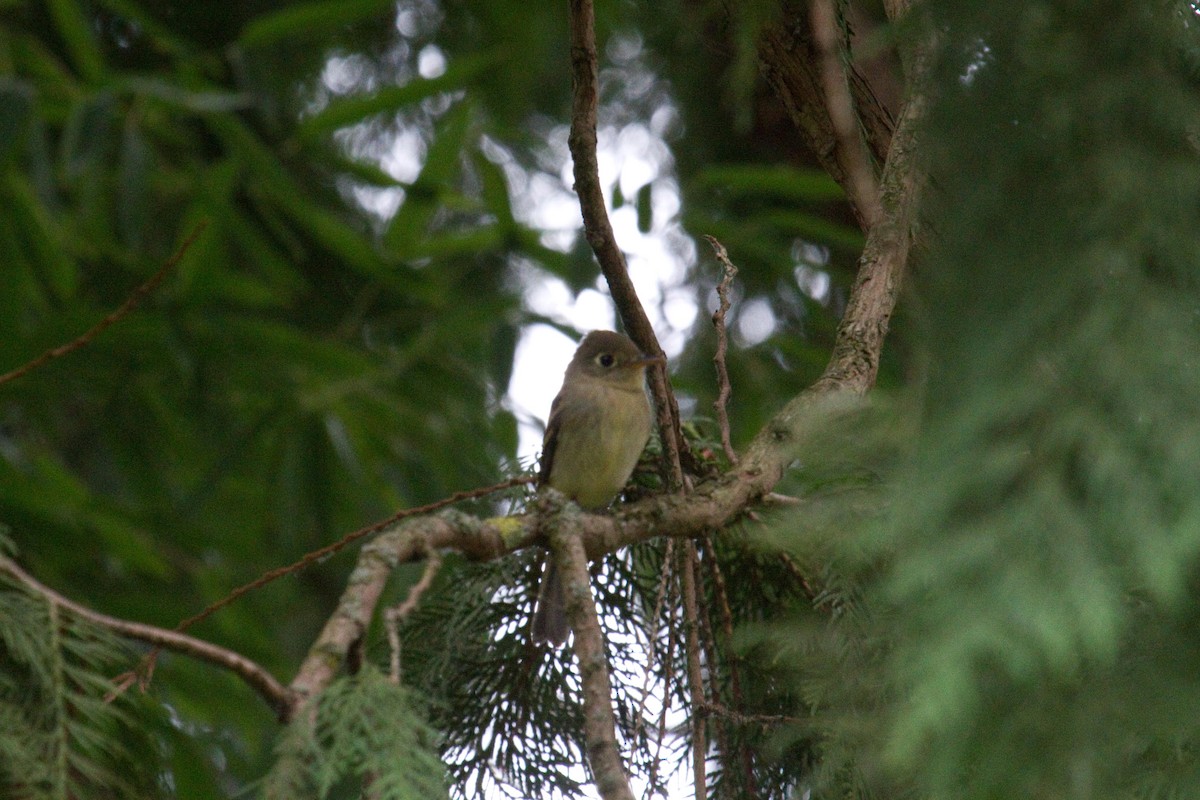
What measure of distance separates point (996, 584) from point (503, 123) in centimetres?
466

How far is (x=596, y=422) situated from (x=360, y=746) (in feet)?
9.28

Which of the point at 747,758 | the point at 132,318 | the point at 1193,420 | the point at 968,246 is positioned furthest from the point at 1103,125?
the point at 132,318

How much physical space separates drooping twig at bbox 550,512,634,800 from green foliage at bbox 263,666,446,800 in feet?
0.68

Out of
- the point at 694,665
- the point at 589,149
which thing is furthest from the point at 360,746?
the point at 589,149

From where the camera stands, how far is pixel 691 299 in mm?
4801

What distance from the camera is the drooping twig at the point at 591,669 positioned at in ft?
4.27

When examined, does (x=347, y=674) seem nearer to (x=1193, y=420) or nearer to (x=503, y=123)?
(x=1193, y=420)

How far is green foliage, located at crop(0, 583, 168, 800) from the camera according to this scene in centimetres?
132

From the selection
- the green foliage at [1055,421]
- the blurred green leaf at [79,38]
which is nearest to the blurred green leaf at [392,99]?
the blurred green leaf at [79,38]

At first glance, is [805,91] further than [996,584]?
Yes

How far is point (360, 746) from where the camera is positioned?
3.64 ft

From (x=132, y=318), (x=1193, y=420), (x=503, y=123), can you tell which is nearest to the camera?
(x=1193, y=420)

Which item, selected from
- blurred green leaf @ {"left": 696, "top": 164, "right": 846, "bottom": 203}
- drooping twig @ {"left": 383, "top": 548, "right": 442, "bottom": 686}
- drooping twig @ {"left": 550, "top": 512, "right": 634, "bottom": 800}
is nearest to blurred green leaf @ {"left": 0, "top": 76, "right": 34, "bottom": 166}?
blurred green leaf @ {"left": 696, "top": 164, "right": 846, "bottom": 203}

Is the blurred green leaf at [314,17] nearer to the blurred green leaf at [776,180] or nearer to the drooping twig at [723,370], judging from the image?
the blurred green leaf at [776,180]
